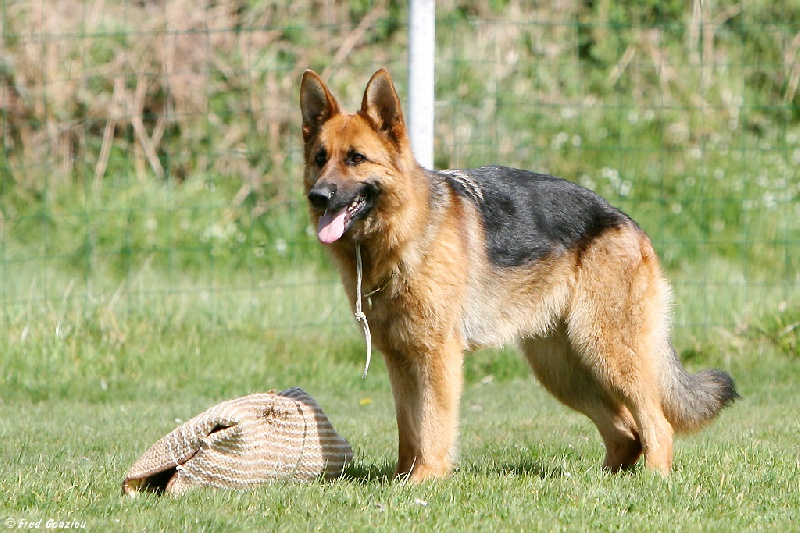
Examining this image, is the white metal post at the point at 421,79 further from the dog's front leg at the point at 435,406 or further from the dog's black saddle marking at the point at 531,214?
the dog's front leg at the point at 435,406

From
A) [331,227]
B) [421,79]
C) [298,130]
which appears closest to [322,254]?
[298,130]

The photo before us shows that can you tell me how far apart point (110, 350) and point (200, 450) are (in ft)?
11.5

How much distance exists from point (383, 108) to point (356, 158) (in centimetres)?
30

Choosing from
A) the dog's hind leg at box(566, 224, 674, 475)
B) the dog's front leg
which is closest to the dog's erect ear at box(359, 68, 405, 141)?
the dog's front leg

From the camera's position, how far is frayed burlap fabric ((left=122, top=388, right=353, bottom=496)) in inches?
169

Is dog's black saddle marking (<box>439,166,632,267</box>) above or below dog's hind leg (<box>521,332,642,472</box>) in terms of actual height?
above

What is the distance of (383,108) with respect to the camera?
4789 mm

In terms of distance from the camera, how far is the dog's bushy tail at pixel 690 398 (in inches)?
200

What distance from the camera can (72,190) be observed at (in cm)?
1026

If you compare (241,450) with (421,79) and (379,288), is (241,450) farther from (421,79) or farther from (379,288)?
(421,79)

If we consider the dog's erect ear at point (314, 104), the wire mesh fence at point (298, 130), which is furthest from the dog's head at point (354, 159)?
the wire mesh fence at point (298, 130)

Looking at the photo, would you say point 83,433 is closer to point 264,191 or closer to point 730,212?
point 264,191

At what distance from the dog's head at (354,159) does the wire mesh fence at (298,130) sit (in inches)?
146

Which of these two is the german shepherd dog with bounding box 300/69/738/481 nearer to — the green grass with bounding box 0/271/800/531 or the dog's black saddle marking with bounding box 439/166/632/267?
the dog's black saddle marking with bounding box 439/166/632/267
